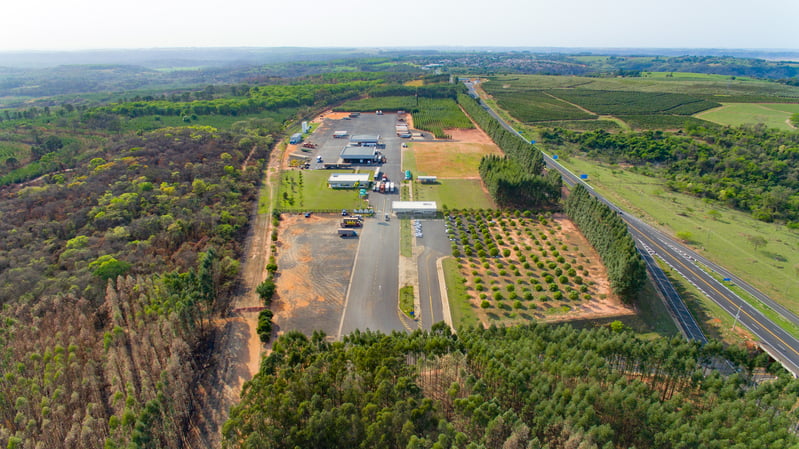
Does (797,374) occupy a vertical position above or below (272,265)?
below

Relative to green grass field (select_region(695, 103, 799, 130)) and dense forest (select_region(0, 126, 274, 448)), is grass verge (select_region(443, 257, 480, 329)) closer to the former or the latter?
dense forest (select_region(0, 126, 274, 448))

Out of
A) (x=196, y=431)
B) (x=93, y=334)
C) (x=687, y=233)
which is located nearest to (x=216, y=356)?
(x=196, y=431)

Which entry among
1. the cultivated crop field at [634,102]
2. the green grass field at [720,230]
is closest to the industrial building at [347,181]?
the green grass field at [720,230]

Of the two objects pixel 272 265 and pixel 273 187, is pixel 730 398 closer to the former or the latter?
pixel 272 265

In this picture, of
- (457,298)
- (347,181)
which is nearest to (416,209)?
(347,181)

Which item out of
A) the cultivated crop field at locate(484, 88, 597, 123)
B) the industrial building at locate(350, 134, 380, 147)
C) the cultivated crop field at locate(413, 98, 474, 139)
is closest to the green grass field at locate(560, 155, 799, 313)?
the cultivated crop field at locate(413, 98, 474, 139)

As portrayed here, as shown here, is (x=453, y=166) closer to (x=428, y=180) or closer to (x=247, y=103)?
(x=428, y=180)
